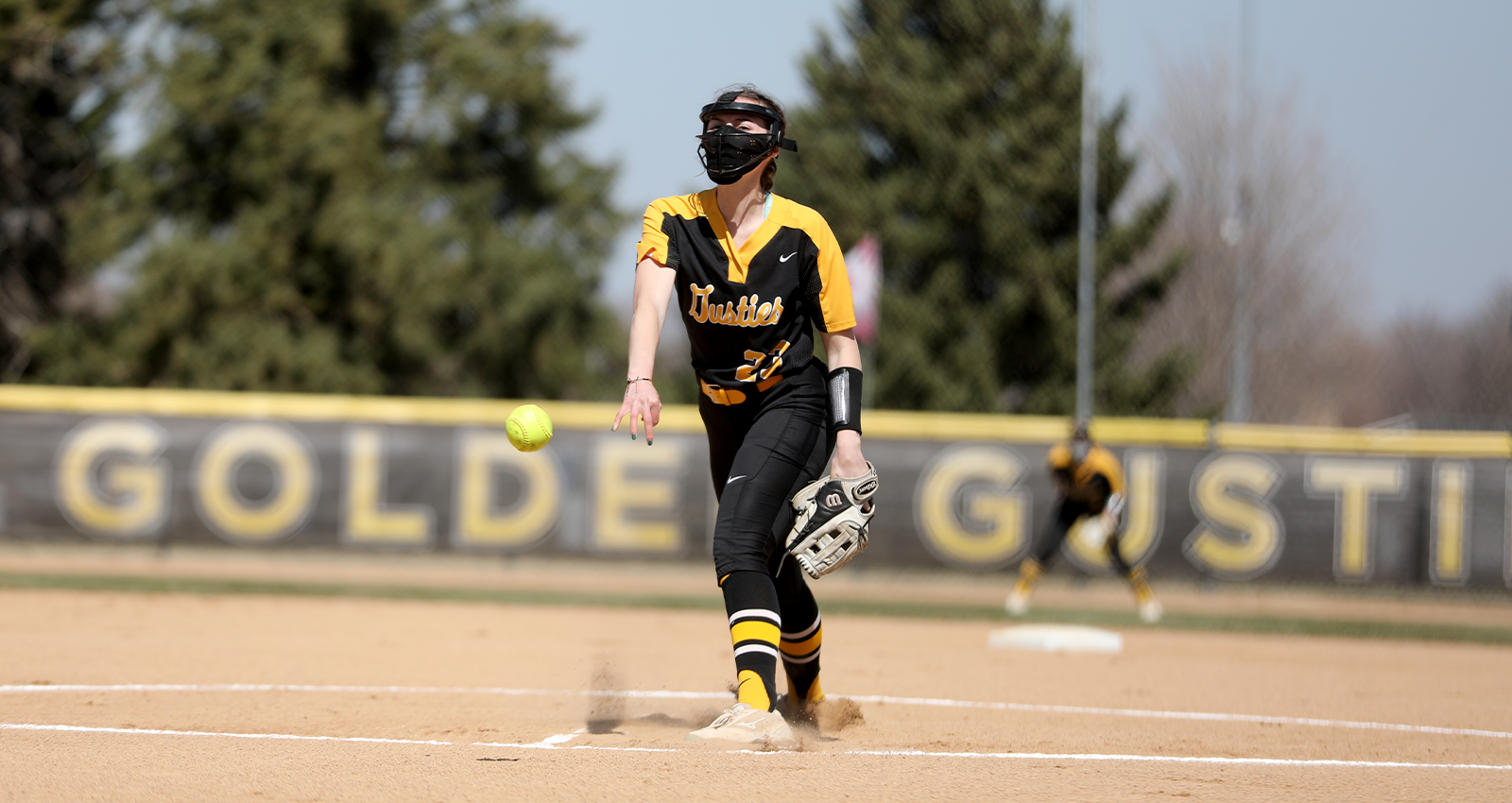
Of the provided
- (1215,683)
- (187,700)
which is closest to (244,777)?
(187,700)

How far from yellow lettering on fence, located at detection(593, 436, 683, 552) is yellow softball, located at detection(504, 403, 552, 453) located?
10.8 metres

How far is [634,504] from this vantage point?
52.5 ft

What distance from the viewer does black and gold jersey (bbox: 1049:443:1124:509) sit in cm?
1286

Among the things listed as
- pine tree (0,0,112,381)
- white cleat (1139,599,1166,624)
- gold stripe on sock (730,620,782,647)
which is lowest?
white cleat (1139,599,1166,624)

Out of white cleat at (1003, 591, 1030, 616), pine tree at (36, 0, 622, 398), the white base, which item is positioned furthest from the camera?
pine tree at (36, 0, 622, 398)

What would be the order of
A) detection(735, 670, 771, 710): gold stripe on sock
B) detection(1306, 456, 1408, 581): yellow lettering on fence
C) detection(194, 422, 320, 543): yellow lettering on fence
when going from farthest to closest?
detection(194, 422, 320, 543): yellow lettering on fence, detection(1306, 456, 1408, 581): yellow lettering on fence, detection(735, 670, 771, 710): gold stripe on sock

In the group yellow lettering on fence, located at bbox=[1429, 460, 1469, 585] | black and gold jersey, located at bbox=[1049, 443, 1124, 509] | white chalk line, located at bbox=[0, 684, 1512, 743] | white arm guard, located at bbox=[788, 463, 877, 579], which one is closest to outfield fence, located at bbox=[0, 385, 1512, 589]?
yellow lettering on fence, located at bbox=[1429, 460, 1469, 585]

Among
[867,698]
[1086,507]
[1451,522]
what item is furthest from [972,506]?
[867,698]

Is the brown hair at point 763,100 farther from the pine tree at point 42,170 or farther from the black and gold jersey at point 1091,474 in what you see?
the pine tree at point 42,170

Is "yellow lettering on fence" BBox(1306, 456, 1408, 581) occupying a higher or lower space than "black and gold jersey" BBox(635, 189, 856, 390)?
lower

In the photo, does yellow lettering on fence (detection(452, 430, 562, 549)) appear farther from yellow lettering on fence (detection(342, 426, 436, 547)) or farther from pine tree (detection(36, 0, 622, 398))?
pine tree (detection(36, 0, 622, 398))

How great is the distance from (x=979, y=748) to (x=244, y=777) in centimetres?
253

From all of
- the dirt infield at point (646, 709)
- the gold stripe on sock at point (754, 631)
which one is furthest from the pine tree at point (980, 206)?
the gold stripe on sock at point (754, 631)

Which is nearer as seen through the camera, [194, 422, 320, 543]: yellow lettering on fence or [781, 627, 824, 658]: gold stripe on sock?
[781, 627, 824, 658]: gold stripe on sock
